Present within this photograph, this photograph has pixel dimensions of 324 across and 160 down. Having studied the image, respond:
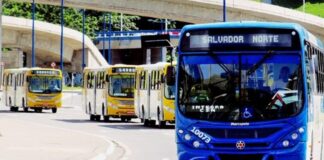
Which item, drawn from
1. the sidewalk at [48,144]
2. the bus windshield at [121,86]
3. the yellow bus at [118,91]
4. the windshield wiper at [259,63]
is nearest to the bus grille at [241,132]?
the windshield wiper at [259,63]

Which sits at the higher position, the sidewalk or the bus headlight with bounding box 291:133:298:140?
the bus headlight with bounding box 291:133:298:140

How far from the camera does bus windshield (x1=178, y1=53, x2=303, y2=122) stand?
16.1m

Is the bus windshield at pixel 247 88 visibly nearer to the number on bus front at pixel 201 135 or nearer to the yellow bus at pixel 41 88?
the number on bus front at pixel 201 135

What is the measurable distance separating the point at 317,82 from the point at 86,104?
1153 inches

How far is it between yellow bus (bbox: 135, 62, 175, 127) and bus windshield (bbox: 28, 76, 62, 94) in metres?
16.6

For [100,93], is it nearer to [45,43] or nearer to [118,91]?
[118,91]

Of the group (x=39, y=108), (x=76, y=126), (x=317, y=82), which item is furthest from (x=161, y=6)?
(x=317, y=82)

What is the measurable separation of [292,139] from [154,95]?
21.6 metres

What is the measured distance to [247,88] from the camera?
16.2 metres

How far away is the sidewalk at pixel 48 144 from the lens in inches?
→ 863

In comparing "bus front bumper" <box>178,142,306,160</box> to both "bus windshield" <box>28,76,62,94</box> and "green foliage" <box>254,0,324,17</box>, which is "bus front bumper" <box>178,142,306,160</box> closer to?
"bus windshield" <box>28,76,62,94</box>

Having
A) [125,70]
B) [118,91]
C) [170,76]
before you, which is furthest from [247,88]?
[118,91]

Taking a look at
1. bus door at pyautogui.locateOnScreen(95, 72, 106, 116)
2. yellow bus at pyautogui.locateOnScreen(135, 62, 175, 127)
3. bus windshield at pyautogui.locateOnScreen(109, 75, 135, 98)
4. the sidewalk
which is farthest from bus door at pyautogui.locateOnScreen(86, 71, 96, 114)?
the sidewalk

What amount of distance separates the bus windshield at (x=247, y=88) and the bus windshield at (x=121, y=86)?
25727 millimetres
